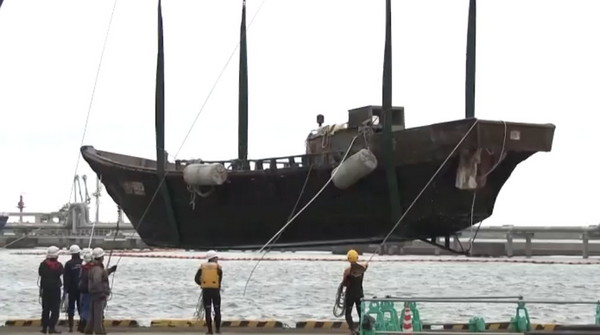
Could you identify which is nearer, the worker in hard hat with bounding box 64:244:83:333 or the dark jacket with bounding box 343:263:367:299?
the dark jacket with bounding box 343:263:367:299

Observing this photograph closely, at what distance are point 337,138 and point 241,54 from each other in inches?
139

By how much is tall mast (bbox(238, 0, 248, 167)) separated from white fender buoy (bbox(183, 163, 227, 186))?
1.49 metres

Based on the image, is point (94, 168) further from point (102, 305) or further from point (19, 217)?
point (19, 217)

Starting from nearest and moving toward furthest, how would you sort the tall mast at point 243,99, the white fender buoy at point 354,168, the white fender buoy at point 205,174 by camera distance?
the white fender buoy at point 354,168 → the white fender buoy at point 205,174 → the tall mast at point 243,99

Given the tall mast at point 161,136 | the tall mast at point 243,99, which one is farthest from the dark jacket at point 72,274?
the tall mast at point 243,99

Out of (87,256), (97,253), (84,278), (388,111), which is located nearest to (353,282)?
(388,111)

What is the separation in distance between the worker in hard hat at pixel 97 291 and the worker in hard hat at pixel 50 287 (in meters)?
0.63

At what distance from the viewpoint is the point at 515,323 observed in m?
19.2

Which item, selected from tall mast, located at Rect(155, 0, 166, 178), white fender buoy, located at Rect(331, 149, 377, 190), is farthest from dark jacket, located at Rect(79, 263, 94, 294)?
white fender buoy, located at Rect(331, 149, 377, 190)

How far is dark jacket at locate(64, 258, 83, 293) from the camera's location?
61.9ft

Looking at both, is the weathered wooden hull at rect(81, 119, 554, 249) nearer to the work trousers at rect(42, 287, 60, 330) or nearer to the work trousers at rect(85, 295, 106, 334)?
the work trousers at rect(85, 295, 106, 334)

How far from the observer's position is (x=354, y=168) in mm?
16562

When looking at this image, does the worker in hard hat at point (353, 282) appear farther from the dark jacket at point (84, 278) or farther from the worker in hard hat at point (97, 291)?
the dark jacket at point (84, 278)

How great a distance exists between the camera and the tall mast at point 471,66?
17344 millimetres
